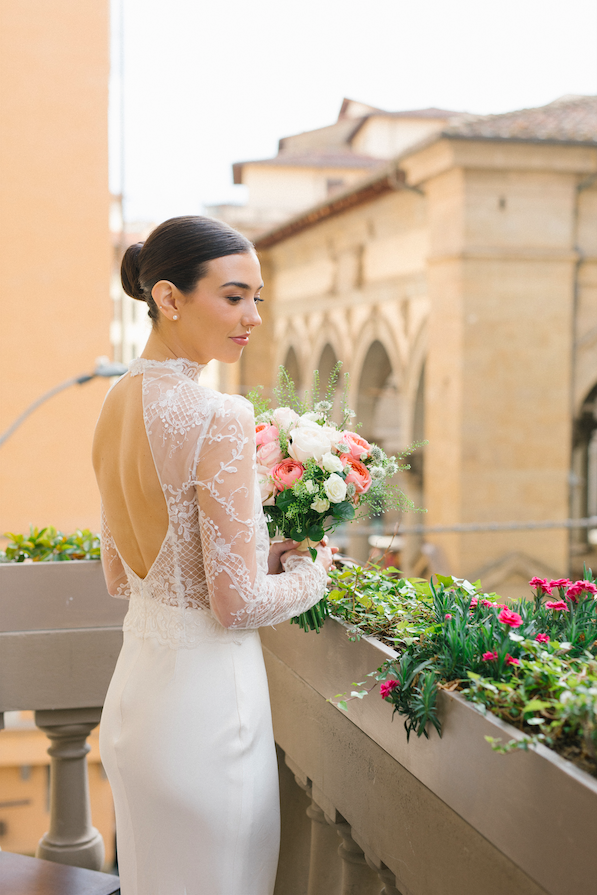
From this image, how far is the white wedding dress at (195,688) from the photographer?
1.58 m

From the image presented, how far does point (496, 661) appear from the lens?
1.47 meters

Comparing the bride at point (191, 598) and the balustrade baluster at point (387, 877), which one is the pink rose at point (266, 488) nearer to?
the bride at point (191, 598)

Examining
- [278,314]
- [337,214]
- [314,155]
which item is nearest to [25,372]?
[337,214]

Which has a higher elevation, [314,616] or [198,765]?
[314,616]

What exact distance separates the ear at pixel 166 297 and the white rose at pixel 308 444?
1.11 ft

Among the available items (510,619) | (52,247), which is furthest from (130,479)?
(52,247)

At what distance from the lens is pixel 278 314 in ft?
73.6

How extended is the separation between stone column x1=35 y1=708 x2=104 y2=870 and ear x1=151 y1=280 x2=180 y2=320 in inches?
62.2

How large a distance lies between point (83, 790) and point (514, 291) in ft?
37.0

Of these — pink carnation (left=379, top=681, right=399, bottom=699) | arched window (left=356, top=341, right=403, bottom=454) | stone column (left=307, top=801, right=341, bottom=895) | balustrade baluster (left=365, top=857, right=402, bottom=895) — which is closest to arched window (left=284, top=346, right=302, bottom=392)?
arched window (left=356, top=341, right=403, bottom=454)

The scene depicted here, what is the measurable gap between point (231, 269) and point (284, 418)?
1.14 feet

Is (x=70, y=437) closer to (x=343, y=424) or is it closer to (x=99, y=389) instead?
(x=99, y=389)

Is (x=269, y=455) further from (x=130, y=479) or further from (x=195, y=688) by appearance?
(x=195, y=688)

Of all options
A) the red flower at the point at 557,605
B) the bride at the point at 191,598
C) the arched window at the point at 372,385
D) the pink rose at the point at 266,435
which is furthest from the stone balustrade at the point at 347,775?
the arched window at the point at 372,385
